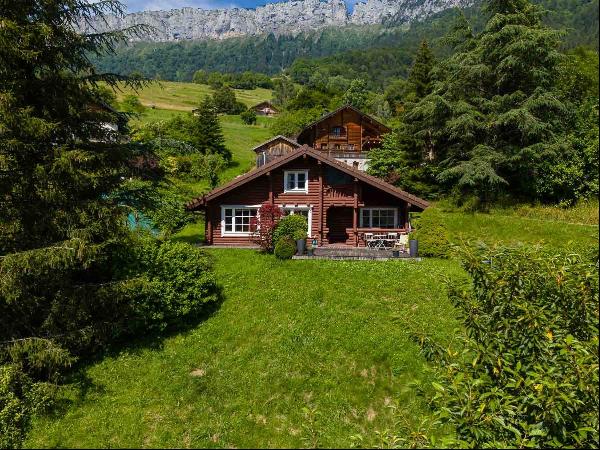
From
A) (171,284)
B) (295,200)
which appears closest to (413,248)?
(295,200)

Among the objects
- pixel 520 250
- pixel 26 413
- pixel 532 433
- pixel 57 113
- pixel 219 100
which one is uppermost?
pixel 219 100

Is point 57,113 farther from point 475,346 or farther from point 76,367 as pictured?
point 475,346

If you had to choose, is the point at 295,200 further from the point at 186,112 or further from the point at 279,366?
the point at 186,112

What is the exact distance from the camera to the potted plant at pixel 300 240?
827 inches

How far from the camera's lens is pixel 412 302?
15.3m

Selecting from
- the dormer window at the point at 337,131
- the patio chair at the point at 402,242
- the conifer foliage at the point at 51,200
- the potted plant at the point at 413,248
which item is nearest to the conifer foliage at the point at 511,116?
the patio chair at the point at 402,242

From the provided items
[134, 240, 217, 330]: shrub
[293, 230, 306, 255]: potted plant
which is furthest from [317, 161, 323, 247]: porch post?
[134, 240, 217, 330]: shrub

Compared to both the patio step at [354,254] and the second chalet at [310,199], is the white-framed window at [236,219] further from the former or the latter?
the patio step at [354,254]

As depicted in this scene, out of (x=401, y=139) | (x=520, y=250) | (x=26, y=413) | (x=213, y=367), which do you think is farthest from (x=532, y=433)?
(x=401, y=139)

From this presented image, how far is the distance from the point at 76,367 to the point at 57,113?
736cm

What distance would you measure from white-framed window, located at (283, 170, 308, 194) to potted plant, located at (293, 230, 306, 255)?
400cm

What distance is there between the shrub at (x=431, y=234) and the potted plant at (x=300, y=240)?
569cm

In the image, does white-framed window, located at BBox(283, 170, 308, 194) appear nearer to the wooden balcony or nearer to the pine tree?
the wooden balcony

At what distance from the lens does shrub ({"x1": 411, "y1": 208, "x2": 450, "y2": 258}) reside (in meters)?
21.0
